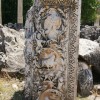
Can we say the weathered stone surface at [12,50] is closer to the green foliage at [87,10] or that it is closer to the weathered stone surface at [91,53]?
the weathered stone surface at [91,53]

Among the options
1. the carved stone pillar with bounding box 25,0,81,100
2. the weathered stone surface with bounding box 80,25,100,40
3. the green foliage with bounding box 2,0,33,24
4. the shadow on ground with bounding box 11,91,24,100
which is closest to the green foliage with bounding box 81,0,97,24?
the green foliage with bounding box 2,0,33,24

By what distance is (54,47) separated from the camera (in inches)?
191

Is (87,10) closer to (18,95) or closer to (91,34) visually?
(91,34)

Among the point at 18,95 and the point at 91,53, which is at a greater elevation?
the point at 91,53

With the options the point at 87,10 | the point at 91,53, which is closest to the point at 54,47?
the point at 91,53

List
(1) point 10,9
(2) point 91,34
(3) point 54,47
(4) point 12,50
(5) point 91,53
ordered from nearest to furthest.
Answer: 1. (3) point 54,47
2. (5) point 91,53
3. (4) point 12,50
4. (2) point 91,34
5. (1) point 10,9

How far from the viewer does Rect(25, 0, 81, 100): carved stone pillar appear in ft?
15.7

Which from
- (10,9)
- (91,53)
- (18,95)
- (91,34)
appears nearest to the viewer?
(18,95)

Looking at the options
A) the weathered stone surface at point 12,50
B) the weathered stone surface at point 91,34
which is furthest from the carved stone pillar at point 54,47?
the weathered stone surface at point 91,34

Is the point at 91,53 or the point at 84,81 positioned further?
the point at 91,53

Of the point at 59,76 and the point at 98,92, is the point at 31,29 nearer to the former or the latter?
the point at 59,76

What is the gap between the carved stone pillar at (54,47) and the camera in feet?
15.7

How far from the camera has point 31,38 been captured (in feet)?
16.5

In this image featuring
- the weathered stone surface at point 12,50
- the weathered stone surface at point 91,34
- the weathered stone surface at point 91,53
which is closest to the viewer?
the weathered stone surface at point 91,53
